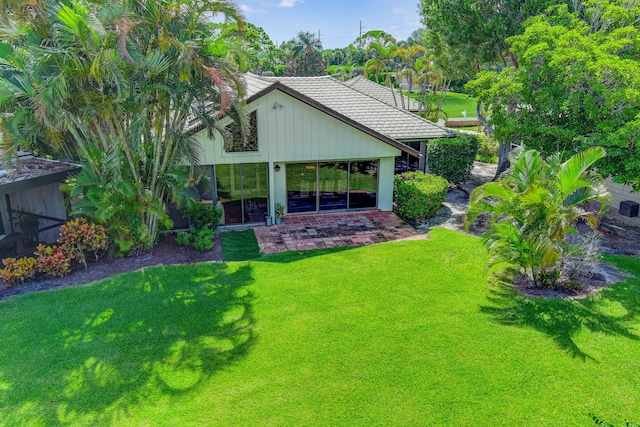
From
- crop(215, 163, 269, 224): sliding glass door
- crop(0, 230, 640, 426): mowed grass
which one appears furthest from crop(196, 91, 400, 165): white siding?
crop(0, 230, 640, 426): mowed grass

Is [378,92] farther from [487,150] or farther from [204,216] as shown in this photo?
[204,216]

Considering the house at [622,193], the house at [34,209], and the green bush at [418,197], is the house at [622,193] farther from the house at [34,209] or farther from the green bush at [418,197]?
the house at [34,209]

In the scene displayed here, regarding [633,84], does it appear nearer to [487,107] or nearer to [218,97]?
[487,107]

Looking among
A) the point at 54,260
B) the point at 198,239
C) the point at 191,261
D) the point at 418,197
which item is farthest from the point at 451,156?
the point at 54,260

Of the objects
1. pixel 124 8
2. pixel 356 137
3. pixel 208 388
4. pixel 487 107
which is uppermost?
pixel 124 8

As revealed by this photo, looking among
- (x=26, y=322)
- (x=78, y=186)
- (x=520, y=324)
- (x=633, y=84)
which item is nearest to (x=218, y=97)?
(x=78, y=186)

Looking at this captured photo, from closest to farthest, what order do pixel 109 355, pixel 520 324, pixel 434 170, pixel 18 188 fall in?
pixel 109 355 < pixel 520 324 < pixel 18 188 < pixel 434 170

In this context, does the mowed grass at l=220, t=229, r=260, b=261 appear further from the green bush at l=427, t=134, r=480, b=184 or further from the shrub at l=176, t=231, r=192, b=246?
the green bush at l=427, t=134, r=480, b=184
